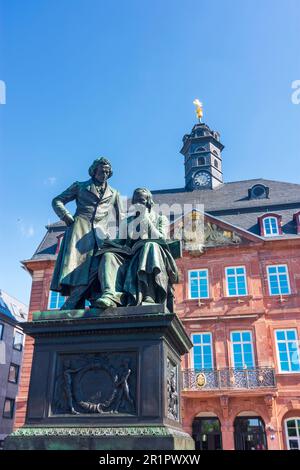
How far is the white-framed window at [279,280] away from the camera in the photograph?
22.2 metres

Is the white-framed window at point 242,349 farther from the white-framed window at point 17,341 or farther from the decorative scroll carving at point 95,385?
the white-framed window at point 17,341

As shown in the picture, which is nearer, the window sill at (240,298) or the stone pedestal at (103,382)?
the stone pedestal at (103,382)

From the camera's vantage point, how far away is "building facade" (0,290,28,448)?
106 feet

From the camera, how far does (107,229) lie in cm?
552

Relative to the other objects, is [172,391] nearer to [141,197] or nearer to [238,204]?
[141,197]

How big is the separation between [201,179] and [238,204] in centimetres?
617

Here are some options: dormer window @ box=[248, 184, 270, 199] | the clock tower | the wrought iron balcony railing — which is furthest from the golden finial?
the wrought iron balcony railing

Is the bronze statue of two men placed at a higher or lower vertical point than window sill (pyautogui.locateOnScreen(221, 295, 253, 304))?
lower

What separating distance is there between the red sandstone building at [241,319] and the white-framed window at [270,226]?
0.05 meters

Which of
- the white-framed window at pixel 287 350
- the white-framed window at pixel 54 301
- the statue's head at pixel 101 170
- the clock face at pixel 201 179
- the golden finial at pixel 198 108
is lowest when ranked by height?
the statue's head at pixel 101 170

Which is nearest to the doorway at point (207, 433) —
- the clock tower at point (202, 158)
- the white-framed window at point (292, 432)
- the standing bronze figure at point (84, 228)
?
the white-framed window at point (292, 432)

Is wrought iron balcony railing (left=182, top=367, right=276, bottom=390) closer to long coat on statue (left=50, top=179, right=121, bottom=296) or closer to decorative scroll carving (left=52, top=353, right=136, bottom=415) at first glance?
long coat on statue (left=50, top=179, right=121, bottom=296)

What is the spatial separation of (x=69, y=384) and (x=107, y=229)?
2057mm
